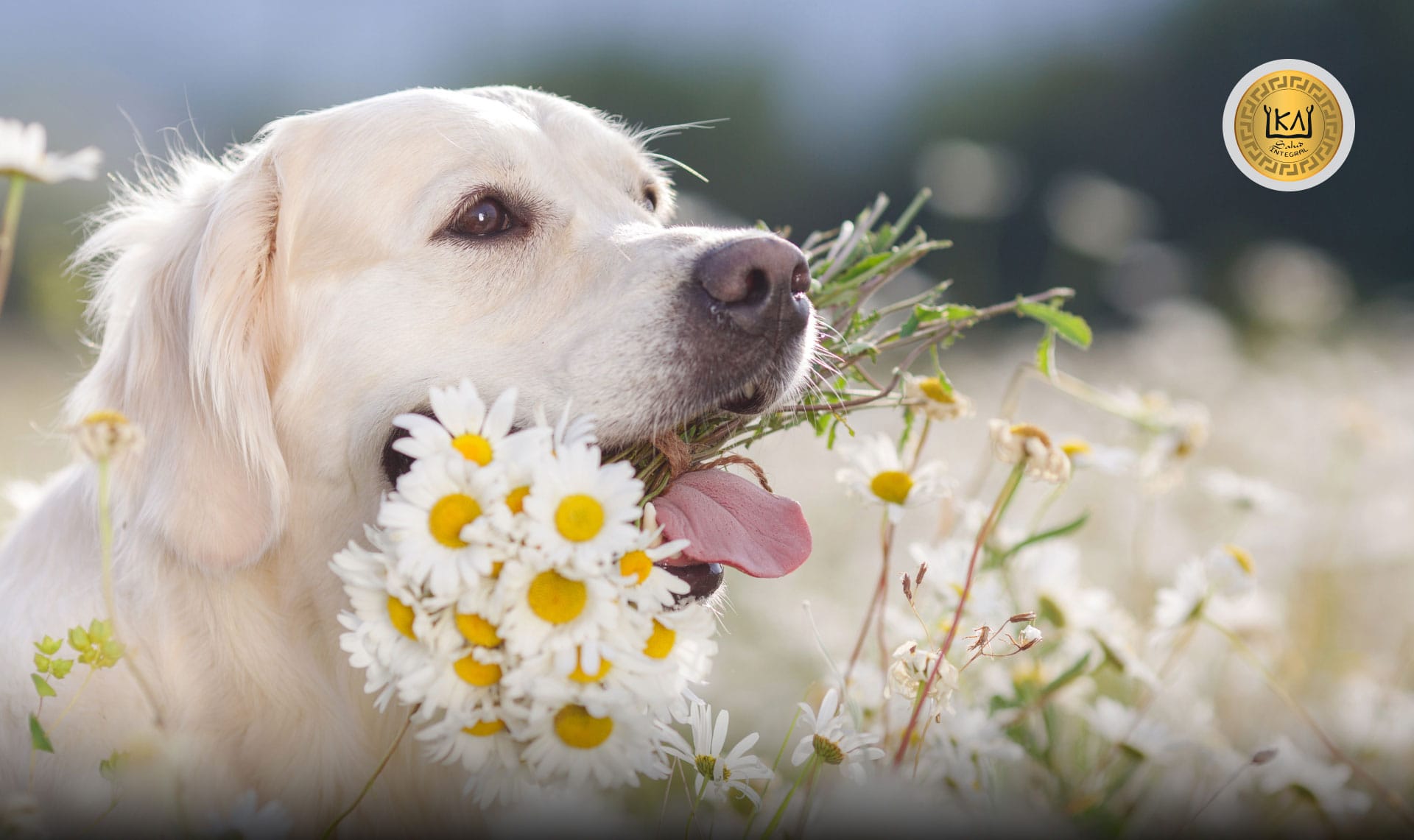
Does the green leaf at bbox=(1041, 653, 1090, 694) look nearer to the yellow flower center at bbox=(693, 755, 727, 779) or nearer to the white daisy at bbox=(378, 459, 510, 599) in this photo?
the yellow flower center at bbox=(693, 755, 727, 779)

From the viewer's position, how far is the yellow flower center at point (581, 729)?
1.47m

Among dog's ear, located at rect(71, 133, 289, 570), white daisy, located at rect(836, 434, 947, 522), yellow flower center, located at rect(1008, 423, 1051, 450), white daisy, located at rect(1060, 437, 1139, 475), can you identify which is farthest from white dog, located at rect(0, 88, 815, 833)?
white daisy, located at rect(1060, 437, 1139, 475)

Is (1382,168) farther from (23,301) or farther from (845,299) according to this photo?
(23,301)

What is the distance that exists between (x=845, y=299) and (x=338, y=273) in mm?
1095

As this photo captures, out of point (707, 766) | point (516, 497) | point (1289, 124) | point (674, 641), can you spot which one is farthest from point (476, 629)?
point (1289, 124)

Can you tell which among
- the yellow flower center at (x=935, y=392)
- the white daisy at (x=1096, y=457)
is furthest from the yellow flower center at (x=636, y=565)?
the white daisy at (x=1096, y=457)

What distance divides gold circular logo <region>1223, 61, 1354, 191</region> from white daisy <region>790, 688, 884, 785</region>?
7.56ft

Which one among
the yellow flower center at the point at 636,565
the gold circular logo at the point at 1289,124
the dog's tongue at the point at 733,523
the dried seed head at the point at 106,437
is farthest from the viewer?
the gold circular logo at the point at 1289,124

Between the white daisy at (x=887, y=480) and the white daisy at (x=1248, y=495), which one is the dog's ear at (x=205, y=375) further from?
the white daisy at (x=1248, y=495)

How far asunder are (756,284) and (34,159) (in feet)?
4.08

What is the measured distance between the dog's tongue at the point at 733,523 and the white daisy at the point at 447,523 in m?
0.48

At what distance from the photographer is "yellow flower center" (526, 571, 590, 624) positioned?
1415 mm

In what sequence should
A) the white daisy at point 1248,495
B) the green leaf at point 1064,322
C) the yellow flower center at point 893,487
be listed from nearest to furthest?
the yellow flower center at point 893,487, the green leaf at point 1064,322, the white daisy at point 1248,495

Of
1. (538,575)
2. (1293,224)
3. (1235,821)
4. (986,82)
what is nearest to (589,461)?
(538,575)
